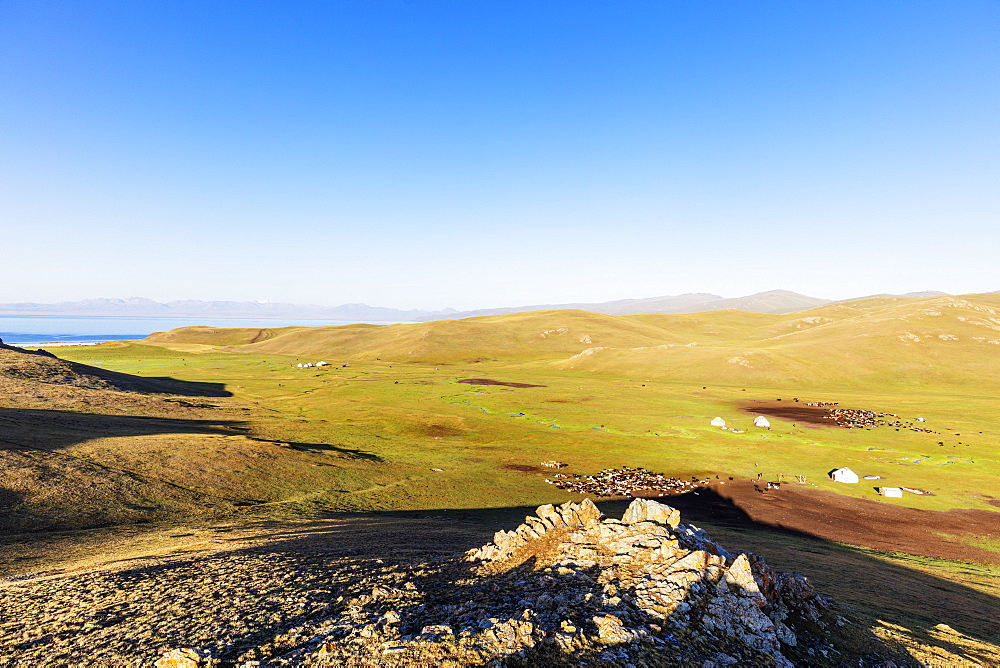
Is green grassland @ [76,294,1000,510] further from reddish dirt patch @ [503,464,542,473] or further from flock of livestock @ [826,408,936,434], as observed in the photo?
flock of livestock @ [826,408,936,434]

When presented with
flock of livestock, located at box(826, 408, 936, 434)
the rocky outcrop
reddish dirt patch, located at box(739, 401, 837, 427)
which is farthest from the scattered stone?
flock of livestock, located at box(826, 408, 936, 434)

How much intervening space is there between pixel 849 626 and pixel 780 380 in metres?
120

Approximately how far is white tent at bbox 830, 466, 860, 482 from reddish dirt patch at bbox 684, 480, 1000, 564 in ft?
15.7

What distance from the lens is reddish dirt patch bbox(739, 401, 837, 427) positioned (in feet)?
249

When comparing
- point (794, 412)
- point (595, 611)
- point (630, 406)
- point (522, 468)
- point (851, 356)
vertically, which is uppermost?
point (595, 611)

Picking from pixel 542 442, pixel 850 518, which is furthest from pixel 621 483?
pixel 850 518

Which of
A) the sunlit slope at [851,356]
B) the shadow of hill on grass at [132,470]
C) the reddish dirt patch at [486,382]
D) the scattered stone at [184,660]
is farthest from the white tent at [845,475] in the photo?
the sunlit slope at [851,356]

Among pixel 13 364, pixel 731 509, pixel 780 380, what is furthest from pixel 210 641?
pixel 780 380

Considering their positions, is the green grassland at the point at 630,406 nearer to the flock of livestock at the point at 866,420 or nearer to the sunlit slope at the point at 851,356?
the sunlit slope at the point at 851,356

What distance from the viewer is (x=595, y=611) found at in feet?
41.9

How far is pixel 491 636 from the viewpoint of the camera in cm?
1141

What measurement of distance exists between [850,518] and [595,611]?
3744cm

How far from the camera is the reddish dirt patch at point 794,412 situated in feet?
249

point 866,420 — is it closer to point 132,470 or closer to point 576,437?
point 576,437
